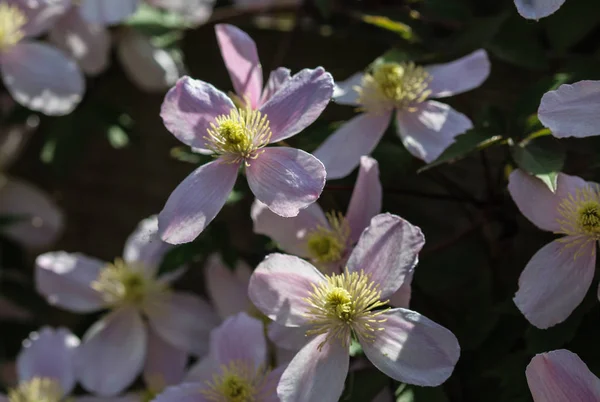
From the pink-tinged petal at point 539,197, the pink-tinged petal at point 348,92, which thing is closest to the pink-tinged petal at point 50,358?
the pink-tinged petal at point 348,92

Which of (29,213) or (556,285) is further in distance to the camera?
(29,213)

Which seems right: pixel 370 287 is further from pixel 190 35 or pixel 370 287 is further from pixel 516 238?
pixel 190 35

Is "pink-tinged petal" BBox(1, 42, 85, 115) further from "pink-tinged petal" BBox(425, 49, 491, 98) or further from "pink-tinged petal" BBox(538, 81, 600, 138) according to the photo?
"pink-tinged petal" BBox(538, 81, 600, 138)

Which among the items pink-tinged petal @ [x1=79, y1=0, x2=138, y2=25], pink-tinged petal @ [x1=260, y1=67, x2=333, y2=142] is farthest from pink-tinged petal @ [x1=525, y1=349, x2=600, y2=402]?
pink-tinged petal @ [x1=79, y1=0, x2=138, y2=25]

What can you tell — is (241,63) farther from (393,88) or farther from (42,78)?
(42,78)

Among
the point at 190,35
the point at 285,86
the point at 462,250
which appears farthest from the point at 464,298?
the point at 190,35

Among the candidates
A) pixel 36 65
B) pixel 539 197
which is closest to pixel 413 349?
pixel 539 197

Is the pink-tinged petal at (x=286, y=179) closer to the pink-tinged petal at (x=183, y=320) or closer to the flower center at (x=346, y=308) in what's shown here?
the flower center at (x=346, y=308)
